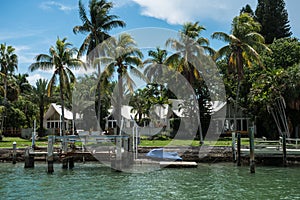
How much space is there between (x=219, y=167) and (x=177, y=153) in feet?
14.0

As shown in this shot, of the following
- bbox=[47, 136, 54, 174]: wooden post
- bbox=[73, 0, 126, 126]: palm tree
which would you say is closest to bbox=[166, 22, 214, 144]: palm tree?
bbox=[73, 0, 126, 126]: palm tree

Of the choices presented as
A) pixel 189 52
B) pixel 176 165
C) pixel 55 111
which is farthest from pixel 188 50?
pixel 55 111

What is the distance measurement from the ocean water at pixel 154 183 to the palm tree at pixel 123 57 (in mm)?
13149

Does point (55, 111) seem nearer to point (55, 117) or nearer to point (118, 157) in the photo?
point (55, 117)

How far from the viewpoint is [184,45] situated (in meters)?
39.0

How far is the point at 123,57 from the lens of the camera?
129 ft

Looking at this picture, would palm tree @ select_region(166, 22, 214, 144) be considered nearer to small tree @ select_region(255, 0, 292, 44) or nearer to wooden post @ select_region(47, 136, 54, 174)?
wooden post @ select_region(47, 136, 54, 174)

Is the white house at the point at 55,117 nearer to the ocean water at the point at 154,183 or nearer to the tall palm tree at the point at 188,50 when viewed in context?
the tall palm tree at the point at 188,50

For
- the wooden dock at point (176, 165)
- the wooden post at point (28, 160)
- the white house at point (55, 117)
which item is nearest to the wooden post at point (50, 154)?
the wooden post at point (28, 160)

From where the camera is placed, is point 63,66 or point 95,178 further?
point 63,66

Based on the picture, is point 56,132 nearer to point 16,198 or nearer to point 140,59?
point 140,59

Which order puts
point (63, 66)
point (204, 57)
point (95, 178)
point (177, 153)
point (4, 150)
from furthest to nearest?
point (63, 66) < point (204, 57) < point (4, 150) < point (177, 153) < point (95, 178)

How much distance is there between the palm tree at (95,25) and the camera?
39.9 metres

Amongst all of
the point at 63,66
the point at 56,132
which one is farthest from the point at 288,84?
the point at 56,132
